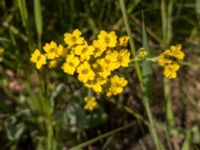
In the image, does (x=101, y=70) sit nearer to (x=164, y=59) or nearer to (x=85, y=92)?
(x=164, y=59)

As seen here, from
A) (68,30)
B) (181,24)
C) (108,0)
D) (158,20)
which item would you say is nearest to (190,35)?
(181,24)

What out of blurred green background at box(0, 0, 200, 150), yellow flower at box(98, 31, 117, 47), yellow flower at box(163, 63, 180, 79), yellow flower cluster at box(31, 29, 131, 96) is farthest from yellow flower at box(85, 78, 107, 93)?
blurred green background at box(0, 0, 200, 150)

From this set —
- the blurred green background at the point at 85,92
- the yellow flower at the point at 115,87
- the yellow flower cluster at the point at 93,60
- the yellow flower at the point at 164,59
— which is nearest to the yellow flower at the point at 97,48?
the yellow flower cluster at the point at 93,60

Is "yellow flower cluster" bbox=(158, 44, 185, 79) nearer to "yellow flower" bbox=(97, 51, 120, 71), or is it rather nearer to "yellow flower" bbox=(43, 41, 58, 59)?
"yellow flower" bbox=(97, 51, 120, 71)

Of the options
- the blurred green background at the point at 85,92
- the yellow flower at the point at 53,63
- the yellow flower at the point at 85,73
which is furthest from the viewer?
the blurred green background at the point at 85,92

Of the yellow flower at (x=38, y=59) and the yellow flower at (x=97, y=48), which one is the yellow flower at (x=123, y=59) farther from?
the yellow flower at (x=38, y=59)

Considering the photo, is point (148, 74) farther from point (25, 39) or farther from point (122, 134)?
point (25, 39)

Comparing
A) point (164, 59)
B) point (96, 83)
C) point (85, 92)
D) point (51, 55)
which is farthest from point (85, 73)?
point (85, 92)
